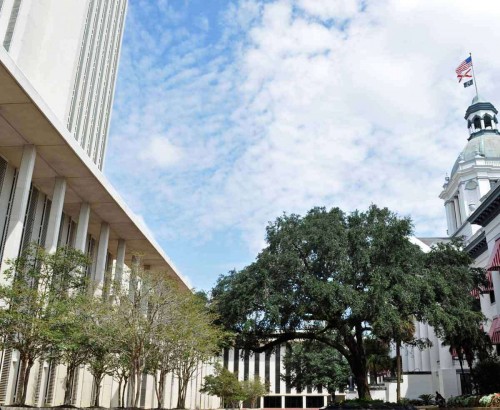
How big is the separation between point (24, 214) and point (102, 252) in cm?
1137

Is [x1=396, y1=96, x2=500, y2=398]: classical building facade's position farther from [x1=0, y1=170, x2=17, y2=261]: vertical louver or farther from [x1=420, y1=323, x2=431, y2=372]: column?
[x1=0, y1=170, x2=17, y2=261]: vertical louver

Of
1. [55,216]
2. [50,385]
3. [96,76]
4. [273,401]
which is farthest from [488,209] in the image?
[273,401]

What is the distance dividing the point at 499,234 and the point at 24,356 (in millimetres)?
31489

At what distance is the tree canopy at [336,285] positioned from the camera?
26109 mm

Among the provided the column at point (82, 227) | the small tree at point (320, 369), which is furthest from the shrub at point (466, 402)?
the small tree at point (320, 369)

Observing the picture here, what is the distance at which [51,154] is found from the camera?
92.1 feet

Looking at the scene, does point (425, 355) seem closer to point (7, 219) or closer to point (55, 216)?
point (55, 216)

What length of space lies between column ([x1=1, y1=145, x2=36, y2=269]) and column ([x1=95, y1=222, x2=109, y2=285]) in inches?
378

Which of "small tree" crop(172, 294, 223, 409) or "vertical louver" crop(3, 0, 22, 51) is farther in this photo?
"vertical louver" crop(3, 0, 22, 51)

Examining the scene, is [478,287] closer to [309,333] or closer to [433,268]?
[433,268]

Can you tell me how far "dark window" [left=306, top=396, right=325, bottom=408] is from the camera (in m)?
97.6

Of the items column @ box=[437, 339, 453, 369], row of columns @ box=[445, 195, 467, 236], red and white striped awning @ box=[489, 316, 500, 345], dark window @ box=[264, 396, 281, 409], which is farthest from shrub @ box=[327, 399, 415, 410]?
dark window @ box=[264, 396, 281, 409]

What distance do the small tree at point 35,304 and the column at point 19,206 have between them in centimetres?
109

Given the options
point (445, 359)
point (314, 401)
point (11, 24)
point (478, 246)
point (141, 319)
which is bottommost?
point (314, 401)
